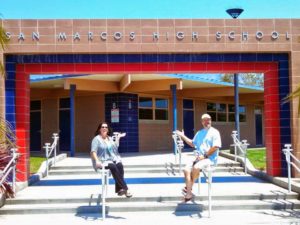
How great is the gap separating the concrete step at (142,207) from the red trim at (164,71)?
2.08 metres

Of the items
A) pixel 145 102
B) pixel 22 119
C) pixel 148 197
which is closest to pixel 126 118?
pixel 145 102

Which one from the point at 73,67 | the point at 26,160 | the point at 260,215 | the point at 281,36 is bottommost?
the point at 260,215

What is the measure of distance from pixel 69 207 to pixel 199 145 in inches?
101

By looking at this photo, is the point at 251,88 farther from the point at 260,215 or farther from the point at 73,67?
the point at 260,215

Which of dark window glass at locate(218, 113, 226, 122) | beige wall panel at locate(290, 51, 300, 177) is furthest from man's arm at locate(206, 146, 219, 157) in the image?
dark window glass at locate(218, 113, 226, 122)

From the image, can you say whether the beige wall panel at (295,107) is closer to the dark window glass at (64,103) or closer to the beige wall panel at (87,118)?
the beige wall panel at (87,118)

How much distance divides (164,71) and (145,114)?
8.88 meters

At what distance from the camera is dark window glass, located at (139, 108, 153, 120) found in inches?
734

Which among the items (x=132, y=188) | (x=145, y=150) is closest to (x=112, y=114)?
(x=145, y=150)

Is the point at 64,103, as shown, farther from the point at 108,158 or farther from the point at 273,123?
the point at 108,158

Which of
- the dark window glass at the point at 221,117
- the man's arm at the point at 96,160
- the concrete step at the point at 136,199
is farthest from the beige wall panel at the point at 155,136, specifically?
the man's arm at the point at 96,160

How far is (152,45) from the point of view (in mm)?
9750

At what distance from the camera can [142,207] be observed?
769 centimetres

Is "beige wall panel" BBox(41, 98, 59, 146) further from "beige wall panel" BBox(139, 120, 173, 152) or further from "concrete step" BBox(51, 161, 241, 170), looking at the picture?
"concrete step" BBox(51, 161, 241, 170)
